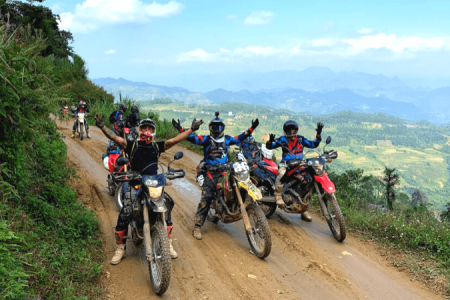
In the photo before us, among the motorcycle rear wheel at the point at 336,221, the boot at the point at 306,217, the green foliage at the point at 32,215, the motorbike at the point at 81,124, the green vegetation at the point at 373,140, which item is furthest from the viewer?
the green vegetation at the point at 373,140

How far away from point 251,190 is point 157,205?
183 cm

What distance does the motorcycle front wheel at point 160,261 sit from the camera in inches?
178

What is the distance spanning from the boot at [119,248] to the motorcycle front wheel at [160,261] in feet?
2.74

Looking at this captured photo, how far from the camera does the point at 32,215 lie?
5609 mm

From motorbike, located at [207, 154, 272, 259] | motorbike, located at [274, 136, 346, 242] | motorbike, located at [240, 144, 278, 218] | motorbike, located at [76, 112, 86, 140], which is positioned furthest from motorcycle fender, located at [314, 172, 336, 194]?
motorbike, located at [76, 112, 86, 140]

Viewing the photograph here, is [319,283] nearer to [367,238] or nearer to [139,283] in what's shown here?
[367,238]

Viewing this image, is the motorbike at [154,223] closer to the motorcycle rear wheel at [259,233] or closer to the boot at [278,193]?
the motorcycle rear wheel at [259,233]

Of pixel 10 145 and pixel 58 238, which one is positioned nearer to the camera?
pixel 10 145

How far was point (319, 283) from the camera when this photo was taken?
5273mm

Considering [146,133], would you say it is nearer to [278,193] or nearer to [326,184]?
[278,193]

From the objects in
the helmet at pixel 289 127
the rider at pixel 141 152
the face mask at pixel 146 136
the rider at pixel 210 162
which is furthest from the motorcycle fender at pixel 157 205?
the helmet at pixel 289 127

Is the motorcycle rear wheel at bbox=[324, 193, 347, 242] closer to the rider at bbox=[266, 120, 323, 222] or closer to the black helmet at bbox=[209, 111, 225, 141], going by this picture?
the rider at bbox=[266, 120, 323, 222]

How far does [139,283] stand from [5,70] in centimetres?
366

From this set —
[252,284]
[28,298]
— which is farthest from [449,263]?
[28,298]
